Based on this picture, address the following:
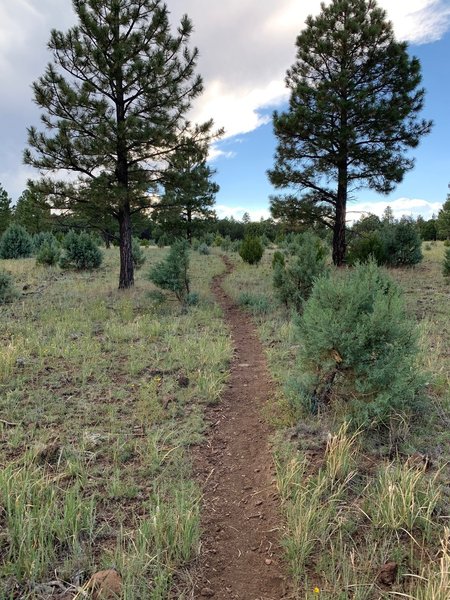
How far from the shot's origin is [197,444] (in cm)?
361

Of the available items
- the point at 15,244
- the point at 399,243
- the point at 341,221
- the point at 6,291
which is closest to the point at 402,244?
the point at 399,243

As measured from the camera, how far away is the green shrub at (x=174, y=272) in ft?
31.3

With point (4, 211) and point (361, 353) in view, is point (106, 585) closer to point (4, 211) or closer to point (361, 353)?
point (361, 353)

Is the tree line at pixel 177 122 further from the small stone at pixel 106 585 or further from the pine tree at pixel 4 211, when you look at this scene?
the pine tree at pixel 4 211

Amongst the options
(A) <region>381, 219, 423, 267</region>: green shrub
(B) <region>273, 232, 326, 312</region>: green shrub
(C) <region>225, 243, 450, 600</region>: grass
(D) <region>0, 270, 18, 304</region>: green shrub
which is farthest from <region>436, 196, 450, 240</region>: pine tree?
(C) <region>225, 243, 450, 600</region>: grass

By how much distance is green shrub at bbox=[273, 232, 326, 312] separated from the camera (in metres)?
8.99

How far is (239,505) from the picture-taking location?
9.22 feet

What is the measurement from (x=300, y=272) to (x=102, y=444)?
659 cm

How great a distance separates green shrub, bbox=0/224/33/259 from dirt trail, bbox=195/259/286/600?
20.2 metres

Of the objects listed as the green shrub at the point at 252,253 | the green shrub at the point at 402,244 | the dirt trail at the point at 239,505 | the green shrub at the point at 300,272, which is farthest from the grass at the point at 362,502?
the green shrub at the point at 252,253

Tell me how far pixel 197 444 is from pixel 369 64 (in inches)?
548

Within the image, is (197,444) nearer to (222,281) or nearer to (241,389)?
(241,389)

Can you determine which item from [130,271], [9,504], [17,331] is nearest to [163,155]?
[130,271]

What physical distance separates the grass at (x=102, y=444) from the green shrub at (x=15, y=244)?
15.2m
